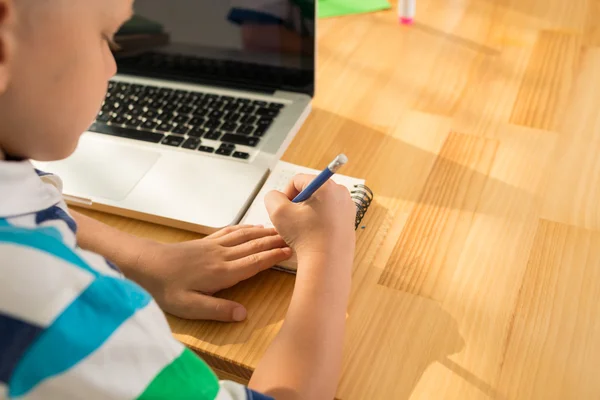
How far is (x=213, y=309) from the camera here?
2.19 feet

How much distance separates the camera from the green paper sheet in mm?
1197

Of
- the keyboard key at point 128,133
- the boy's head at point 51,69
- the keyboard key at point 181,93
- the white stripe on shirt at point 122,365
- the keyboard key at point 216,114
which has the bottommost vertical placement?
the keyboard key at point 128,133

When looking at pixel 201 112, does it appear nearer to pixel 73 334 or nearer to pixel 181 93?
pixel 181 93

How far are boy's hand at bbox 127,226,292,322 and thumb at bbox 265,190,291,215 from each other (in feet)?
0.10

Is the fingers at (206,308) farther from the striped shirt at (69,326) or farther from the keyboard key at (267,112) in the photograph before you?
the keyboard key at (267,112)

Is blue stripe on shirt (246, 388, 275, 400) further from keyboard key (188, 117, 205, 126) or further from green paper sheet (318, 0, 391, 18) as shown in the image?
green paper sheet (318, 0, 391, 18)

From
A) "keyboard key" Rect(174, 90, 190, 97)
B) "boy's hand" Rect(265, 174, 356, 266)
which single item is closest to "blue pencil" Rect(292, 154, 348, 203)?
"boy's hand" Rect(265, 174, 356, 266)

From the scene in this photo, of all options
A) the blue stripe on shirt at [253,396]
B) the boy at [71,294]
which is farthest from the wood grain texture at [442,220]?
the blue stripe on shirt at [253,396]

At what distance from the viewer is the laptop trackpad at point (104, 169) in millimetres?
833

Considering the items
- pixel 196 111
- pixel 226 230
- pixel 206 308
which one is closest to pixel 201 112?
pixel 196 111

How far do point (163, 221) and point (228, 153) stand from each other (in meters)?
0.13

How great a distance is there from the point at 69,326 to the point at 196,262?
272 millimetres

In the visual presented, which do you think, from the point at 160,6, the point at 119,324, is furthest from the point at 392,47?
the point at 119,324

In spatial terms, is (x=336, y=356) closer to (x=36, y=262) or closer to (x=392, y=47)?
(x=36, y=262)
